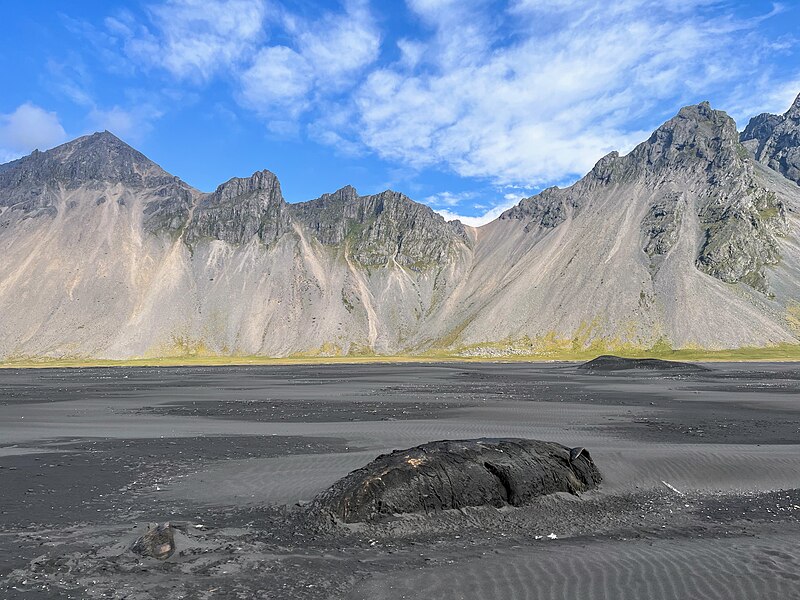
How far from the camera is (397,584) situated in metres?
10.9

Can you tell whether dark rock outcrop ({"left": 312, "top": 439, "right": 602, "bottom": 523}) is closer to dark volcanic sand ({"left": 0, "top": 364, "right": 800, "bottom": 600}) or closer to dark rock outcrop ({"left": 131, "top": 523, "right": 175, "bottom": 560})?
dark volcanic sand ({"left": 0, "top": 364, "right": 800, "bottom": 600})

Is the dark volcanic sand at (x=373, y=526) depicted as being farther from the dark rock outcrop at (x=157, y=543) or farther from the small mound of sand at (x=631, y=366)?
the small mound of sand at (x=631, y=366)

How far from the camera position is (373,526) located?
14.8 meters

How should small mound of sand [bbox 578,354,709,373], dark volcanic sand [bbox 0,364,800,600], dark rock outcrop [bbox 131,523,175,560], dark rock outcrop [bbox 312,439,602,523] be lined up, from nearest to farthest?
dark volcanic sand [bbox 0,364,800,600]
dark rock outcrop [bbox 131,523,175,560]
dark rock outcrop [bbox 312,439,602,523]
small mound of sand [bbox 578,354,709,373]

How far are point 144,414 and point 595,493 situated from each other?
3513 centimetres

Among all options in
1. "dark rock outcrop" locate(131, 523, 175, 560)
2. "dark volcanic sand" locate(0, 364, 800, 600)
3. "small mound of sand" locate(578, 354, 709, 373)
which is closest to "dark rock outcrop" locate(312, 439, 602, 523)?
"dark volcanic sand" locate(0, 364, 800, 600)

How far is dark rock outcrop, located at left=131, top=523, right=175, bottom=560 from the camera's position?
1247 cm

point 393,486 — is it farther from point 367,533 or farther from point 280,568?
point 280,568

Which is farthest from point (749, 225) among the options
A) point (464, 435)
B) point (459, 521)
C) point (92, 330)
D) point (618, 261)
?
point (92, 330)

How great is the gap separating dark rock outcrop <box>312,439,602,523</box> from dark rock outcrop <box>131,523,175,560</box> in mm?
4163

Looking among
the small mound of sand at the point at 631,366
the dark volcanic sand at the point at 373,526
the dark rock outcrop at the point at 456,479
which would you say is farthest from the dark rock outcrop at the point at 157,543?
the small mound of sand at the point at 631,366

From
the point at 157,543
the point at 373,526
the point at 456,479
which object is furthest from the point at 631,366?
the point at 157,543

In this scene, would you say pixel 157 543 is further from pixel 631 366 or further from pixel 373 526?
pixel 631 366

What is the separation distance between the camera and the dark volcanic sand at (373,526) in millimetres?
10938
